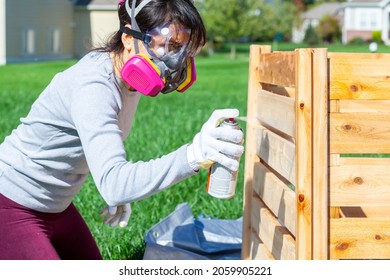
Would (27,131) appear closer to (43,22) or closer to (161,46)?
(161,46)

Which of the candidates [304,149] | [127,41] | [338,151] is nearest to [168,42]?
[127,41]

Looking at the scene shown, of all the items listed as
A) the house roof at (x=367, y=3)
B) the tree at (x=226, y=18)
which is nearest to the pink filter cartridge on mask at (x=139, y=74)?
the tree at (x=226, y=18)

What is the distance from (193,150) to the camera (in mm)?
2410

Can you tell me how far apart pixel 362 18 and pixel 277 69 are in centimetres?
6874

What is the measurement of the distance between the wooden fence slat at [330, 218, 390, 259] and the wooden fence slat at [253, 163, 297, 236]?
170mm

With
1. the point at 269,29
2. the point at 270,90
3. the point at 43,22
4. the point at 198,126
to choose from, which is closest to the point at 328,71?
the point at 270,90

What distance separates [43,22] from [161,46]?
1484 inches

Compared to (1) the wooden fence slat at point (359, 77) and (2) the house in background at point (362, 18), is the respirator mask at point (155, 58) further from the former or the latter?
(2) the house in background at point (362, 18)

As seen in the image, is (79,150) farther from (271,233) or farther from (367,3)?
(367,3)

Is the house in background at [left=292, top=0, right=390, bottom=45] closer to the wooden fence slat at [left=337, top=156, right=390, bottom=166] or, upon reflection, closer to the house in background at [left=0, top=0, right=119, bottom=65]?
the house in background at [left=0, top=0, right=119, bottom=65]

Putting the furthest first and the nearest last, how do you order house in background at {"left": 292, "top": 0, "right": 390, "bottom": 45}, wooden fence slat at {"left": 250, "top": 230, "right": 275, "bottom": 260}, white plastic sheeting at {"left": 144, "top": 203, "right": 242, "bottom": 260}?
house in background at {"left": 292, "top": 0, "right": 390, "bottom": 45} → white plastic sheeting at {"left": 144, "top": 203, "right": 242, "bottom": 260} → wooden fence slat at {"left": 250, "top": 230, "right": 275, "bottom": 260}

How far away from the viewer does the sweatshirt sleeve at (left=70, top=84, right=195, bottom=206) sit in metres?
2.40

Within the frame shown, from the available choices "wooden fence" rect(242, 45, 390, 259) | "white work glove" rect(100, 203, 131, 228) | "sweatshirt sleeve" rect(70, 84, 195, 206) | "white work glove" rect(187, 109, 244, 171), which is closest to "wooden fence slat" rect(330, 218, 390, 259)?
"wooden fence" rect(242, 45, 390, 259)

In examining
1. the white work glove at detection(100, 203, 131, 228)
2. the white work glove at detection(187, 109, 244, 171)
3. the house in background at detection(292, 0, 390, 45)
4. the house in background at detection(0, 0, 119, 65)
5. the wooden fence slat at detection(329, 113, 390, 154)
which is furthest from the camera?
the house in background at detection(292, 0, 390, 45)
